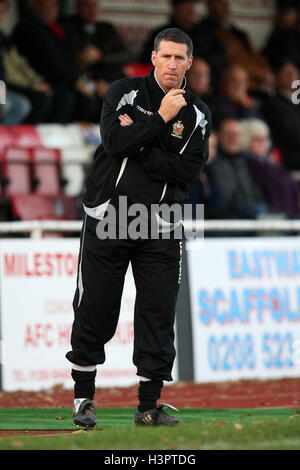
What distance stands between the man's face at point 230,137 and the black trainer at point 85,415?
7.42m

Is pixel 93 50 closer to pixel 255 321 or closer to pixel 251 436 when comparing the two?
pixel 255 321

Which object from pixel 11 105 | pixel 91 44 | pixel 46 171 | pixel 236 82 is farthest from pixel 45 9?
pixel 236 82

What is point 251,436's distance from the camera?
5.54 meters

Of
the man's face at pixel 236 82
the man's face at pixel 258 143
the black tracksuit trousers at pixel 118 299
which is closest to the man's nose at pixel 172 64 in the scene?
the black tracksuit trousers at pixel 118 299

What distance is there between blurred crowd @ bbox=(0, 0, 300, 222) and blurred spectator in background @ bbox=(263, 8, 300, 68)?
26 cm

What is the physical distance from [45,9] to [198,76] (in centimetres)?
216

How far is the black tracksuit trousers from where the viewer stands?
243 inches

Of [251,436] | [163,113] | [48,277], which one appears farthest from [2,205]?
[251,436]

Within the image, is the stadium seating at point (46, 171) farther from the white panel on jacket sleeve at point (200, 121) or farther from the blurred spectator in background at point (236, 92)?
the white panel on jacket sleeve at point (200, 121)

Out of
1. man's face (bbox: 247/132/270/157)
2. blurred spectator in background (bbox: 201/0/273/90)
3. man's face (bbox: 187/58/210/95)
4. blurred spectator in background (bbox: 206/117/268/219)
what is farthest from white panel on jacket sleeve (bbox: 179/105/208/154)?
blurred spectator in background (bbox: 201/0/273/90)

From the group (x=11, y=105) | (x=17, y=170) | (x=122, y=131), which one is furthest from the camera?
(x=11, y=105)

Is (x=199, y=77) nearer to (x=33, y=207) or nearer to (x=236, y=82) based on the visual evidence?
(x=236, y=82)

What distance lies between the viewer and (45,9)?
13.4 metres

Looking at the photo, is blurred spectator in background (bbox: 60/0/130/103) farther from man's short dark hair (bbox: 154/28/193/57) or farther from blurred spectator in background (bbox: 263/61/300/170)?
man's short dark hair (bbox: 154/28/193/57)
